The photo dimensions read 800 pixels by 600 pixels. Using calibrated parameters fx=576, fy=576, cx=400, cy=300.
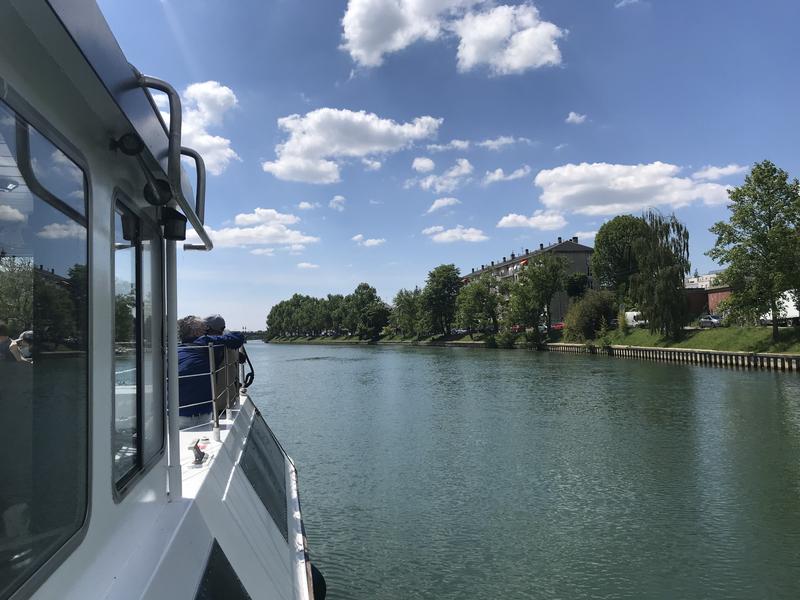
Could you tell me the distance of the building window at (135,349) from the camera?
93.4 inches

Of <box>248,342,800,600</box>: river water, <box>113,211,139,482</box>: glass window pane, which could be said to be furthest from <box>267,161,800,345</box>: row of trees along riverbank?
<box>113,211,139,482</box>: glass window pane

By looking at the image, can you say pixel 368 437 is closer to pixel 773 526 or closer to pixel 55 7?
pixel 773 526

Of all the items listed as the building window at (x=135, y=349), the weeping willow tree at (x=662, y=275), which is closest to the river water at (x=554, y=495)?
the building window at (x=135, y=349)

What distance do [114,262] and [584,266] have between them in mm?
102065

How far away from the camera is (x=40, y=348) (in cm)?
168

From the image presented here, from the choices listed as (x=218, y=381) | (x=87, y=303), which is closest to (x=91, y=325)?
(x=87, y=303)

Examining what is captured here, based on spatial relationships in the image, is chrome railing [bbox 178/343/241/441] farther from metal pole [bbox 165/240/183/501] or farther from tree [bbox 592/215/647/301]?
tree [bbox 592/215/647/301]

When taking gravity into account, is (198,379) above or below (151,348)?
below

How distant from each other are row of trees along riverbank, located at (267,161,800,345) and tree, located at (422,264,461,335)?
167mm

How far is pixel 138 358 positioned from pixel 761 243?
4204 cm

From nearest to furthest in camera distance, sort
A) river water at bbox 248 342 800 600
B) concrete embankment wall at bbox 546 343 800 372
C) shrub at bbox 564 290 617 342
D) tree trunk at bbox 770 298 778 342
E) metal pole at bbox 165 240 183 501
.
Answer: metal pole at bbox 165 240 183 501 < river water at bbox 248 342 800 600 < concrete embankment wall at bbox 546 343 800 372 < tree trunk at bbox 770 298 778 342 < shrub at bbox 564 290 617 342

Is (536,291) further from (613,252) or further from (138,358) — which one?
(138,358)

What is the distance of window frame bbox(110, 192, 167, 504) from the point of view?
223cm

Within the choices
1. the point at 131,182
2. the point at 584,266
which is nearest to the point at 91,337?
the point at 131,182
